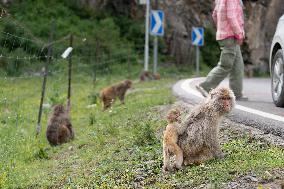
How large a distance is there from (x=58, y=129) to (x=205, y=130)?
530 centimetres

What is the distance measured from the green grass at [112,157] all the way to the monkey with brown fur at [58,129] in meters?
0.19

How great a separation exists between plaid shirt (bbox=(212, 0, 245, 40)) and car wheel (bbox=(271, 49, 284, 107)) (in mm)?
734

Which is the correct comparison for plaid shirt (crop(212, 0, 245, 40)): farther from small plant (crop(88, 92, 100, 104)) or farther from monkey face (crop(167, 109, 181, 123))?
small plant (crop(88, 92, 100, 104))

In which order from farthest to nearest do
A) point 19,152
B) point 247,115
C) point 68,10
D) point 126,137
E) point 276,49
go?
1. point 68,10
2. point 276,49
3. point 19,152
4. point 126,137
5. point 247,115

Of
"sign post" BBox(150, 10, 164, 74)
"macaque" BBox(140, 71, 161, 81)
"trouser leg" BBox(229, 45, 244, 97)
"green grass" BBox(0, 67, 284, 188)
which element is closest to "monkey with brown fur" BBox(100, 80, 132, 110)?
"green grass" BBox(0, 67, 284, 188)

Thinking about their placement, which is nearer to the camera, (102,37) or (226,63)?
(226,63)

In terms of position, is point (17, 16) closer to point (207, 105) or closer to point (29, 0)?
point (29, 0)

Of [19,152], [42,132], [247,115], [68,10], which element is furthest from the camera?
[68,10]

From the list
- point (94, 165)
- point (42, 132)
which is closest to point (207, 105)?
point (94, 165)

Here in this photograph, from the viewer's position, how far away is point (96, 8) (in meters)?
30.0

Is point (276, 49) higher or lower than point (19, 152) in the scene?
higher

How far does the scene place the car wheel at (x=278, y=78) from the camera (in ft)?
35.7

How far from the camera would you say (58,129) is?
463 inches

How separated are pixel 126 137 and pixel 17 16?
1853cm
